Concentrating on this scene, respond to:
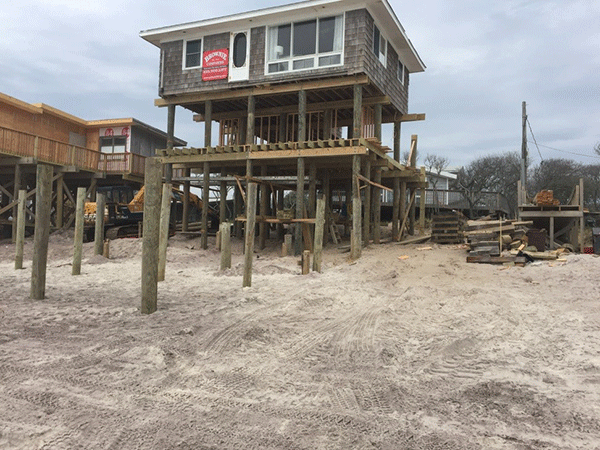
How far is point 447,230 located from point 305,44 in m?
8.95

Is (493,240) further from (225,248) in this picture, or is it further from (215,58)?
(215,58)

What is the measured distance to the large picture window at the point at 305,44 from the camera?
53.1 feet

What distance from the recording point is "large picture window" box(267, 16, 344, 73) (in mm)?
16188

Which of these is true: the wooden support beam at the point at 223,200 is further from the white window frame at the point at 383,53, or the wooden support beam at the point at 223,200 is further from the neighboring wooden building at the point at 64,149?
the white window frame at the point at 383,53

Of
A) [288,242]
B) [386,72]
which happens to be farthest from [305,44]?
[288,242]

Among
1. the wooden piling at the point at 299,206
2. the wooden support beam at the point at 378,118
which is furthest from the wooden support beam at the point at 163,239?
the wooden support beam at the point at 378,118

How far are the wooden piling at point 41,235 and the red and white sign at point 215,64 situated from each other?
1072 cm

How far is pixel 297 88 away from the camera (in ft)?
54.3

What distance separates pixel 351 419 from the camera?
3.62 meters

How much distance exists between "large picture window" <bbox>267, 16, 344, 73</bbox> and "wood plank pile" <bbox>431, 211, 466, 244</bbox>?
23.6ft

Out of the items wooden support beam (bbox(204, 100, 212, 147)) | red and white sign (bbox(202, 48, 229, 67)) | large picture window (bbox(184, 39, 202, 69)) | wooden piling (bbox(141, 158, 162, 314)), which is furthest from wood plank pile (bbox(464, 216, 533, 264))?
large picture window (bbox(184, 39, 202, 69))

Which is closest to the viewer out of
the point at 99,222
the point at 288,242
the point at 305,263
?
the point at 305,263

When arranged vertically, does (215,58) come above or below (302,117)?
above

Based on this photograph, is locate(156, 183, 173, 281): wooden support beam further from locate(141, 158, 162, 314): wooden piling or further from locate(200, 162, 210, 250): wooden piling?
locate(200, 162, 210, 250): wooden piling
